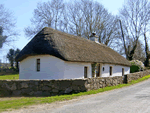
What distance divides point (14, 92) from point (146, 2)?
105ft

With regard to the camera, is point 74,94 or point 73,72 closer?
point 74,94

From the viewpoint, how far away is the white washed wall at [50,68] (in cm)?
1484

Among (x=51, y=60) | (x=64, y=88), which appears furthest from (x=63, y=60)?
(x=64, y=88)

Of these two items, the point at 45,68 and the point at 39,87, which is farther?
the point at 45,68

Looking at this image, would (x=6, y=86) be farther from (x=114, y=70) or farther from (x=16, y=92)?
(x=114, y=70)

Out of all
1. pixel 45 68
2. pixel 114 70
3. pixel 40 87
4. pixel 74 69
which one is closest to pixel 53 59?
pixel 45 68

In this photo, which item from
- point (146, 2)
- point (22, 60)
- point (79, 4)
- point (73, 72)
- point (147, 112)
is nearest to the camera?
point (147, 112)

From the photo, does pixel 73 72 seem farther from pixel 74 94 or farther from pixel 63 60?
pixel 74 94

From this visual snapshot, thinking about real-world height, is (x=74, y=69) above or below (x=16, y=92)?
above

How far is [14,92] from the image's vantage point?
10.0 metres

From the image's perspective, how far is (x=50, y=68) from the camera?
49.5 feet

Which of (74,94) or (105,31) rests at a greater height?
(105,31)

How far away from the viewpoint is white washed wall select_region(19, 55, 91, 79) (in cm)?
1484

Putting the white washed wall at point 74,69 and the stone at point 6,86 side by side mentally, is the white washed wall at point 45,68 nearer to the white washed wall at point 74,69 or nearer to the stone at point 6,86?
the white washed wall at point 74,69
